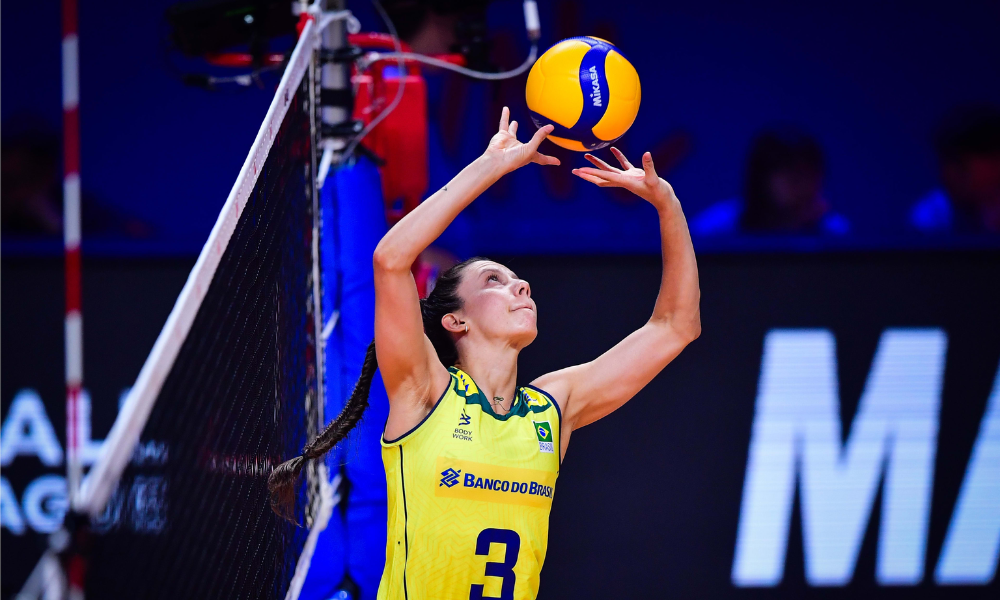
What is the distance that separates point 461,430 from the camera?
85.1 inches

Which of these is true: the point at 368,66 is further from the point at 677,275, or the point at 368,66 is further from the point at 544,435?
the point at 544,435

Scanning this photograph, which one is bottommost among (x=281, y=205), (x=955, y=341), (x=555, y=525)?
(x=555, y=525)

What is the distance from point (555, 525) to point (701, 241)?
5.13ft

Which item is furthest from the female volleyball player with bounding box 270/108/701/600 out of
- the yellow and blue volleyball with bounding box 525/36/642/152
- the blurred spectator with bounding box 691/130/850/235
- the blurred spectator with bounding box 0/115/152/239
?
the blurred spectator with bounding box 0/115/152/239

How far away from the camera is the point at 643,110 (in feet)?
15.9

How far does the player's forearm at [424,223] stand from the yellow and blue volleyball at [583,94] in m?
0.46

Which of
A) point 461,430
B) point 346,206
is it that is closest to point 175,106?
point 346,206

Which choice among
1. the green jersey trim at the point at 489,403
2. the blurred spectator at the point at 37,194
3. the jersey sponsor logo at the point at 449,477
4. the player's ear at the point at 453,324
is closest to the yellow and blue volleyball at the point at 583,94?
the player's ear at the point at 453,324

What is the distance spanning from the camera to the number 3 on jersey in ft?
7.00

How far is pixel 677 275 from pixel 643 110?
2518 mm

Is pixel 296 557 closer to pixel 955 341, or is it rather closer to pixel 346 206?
pixel 346 206

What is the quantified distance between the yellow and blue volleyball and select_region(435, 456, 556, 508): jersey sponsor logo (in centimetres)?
87

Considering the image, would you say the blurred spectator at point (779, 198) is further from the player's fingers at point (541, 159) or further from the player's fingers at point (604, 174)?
the player's fingers at point (541, 159)

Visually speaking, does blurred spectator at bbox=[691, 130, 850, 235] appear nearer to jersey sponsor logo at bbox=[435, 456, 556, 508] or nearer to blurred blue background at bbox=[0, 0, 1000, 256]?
blurred blue background at bbox=[0, 0, 1000, 256]
